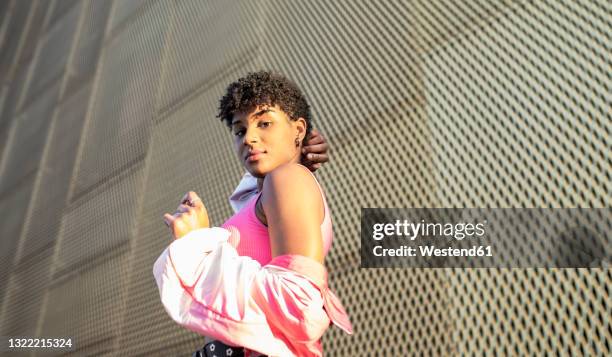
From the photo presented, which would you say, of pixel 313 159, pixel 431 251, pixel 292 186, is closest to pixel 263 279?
pixel 292 186

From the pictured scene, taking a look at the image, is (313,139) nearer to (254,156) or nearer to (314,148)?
(314,148)

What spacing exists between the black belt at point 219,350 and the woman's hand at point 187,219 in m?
0.18

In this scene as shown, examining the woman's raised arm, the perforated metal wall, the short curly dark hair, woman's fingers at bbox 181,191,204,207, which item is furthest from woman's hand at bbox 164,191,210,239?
the perforated metal wall

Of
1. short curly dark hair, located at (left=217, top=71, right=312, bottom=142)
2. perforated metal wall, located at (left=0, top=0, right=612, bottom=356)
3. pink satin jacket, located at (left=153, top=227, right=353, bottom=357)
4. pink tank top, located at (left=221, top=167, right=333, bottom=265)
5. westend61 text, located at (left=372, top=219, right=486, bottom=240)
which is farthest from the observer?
westend61 text, located at (left=372, top=219, right=486, bottom=240)

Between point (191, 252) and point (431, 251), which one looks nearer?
point (191, 252)

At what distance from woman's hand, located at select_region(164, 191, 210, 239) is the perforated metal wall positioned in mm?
1230

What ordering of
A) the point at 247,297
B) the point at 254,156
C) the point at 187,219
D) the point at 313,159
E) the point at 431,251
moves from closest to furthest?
1. the point at 247,297
2. the point at 187,219
3. the point at 254,156
4. the point at 313,159
5. the point at 431,251

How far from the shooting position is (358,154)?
8.65ft

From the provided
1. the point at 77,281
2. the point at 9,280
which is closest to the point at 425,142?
the point at 77,281

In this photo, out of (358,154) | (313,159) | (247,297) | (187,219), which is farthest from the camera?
(358,154)

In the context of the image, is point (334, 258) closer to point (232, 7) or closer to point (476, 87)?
point (476, 87)

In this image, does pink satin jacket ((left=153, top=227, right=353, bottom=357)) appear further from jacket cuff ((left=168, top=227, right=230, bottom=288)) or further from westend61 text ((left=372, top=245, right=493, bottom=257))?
westend61 text ((left=372, top=245, right=493, bottom=257))

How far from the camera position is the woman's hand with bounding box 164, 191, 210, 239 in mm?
887

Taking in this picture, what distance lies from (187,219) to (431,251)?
136 cm
